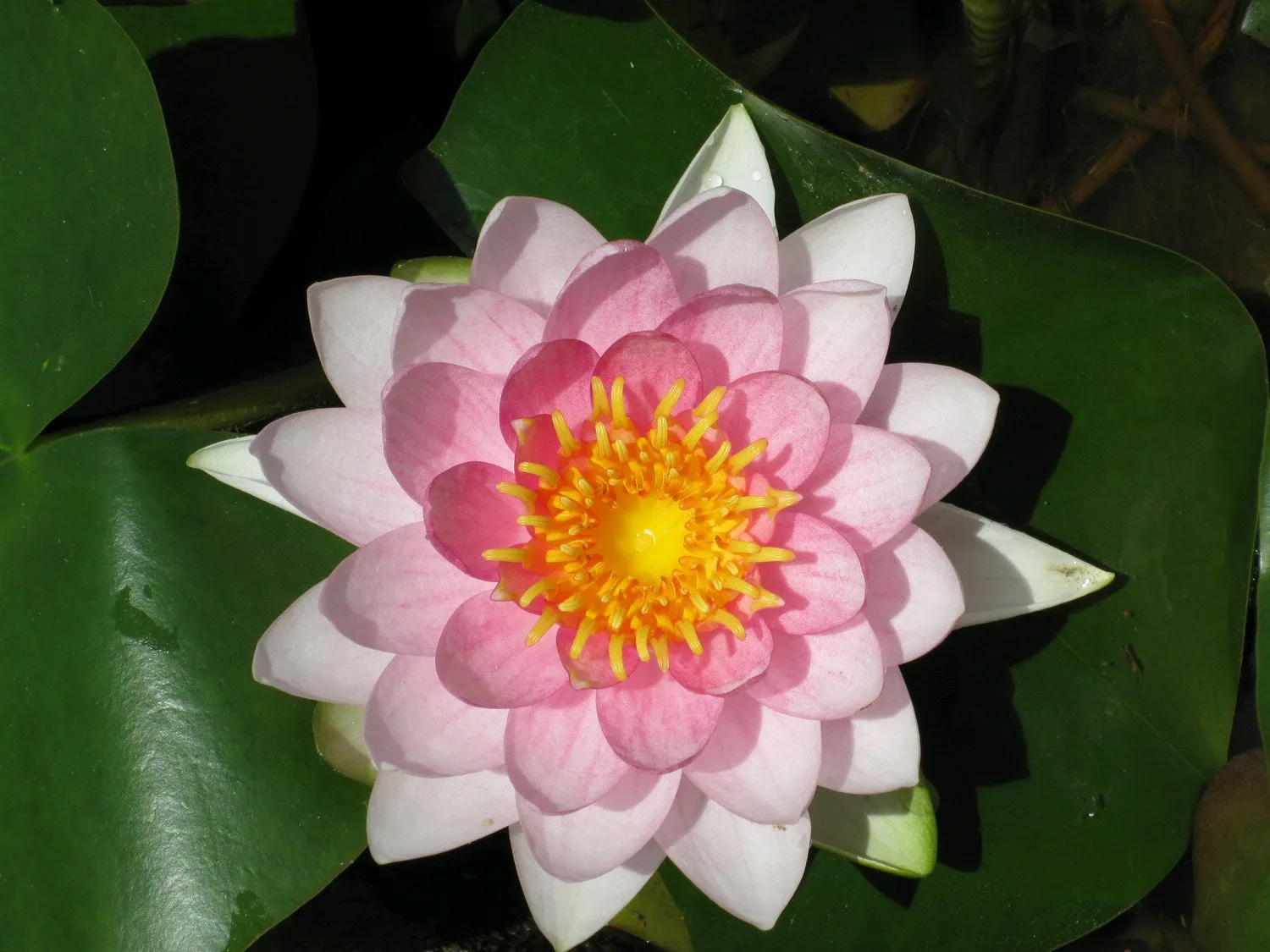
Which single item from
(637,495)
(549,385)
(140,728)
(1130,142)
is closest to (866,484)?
(637,495)

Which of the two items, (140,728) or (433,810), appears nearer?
(433,810)

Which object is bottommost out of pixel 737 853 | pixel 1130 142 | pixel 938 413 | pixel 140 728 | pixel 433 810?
pixel 140 728

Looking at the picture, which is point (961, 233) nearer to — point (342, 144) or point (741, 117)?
point (741, 117)

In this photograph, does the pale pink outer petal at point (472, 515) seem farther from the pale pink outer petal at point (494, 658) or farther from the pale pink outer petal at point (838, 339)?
Answer: the pale pink outer petal at point (838, 339)

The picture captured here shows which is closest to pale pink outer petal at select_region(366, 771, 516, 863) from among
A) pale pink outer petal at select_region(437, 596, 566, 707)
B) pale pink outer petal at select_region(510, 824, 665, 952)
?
pale pink outer petal at select_region(510, 824, 665, 952)

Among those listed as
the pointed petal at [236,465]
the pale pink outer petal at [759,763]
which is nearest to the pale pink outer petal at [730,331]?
the pale pink outer petal at [759,763]

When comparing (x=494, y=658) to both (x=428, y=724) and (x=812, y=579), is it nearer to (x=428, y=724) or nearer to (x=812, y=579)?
(x=428, y=724)

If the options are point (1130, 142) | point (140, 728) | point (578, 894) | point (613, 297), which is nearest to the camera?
point (613, 297)

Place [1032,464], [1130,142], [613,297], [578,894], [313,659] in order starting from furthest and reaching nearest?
[1130,142] → [1032,464] → [578,894] → [313,659] → [613,297]

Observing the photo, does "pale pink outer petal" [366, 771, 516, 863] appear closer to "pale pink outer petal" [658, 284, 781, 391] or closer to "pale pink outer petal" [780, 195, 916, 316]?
"pale pink outer petal" [658, 284, 781, 391]
